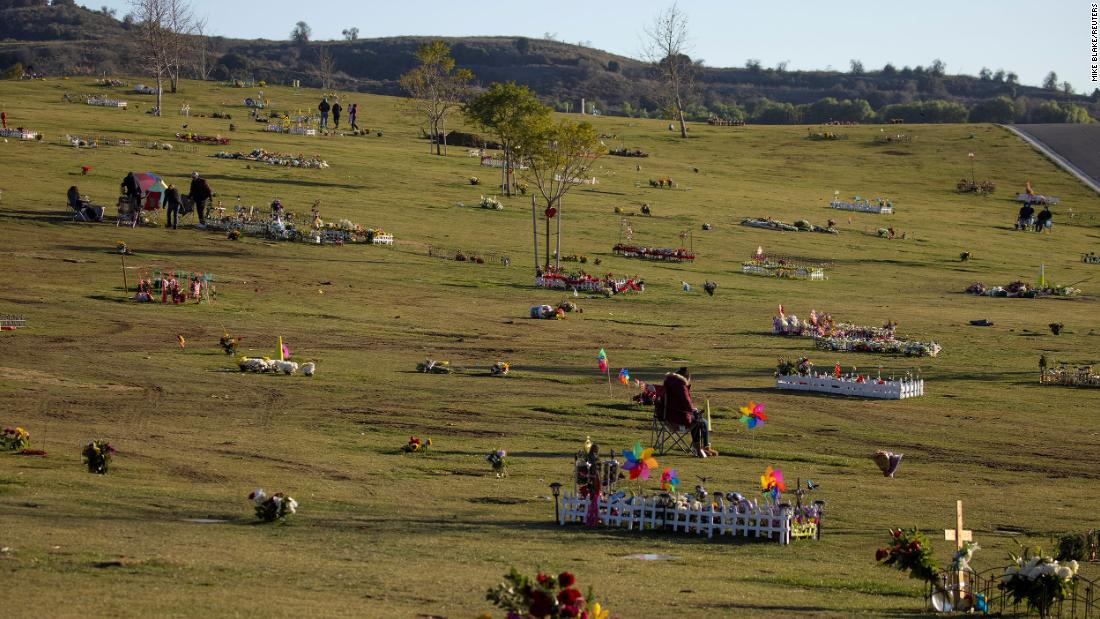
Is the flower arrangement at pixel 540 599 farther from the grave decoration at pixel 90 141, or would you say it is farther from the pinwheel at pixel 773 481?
the grave decoration at pixel 90 141

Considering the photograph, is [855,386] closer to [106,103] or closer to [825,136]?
[106,103]

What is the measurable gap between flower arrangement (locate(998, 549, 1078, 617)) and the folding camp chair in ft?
42.6

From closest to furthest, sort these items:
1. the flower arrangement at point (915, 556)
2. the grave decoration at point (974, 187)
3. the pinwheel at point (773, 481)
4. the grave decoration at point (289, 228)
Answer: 1. the flower arrangement at point (915, 556)
2. the pinwheel at point (773, 481)
3. the grave decoration at point (289, 228)
4. the grave decoration at point (974, 187)

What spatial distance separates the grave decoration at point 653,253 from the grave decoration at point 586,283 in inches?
366

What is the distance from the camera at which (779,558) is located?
22688mm

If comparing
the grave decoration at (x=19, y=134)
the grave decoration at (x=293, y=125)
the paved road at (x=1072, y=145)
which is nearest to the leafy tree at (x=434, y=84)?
the grave decoration at (x=293, y=125)

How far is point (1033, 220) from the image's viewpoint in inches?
3824

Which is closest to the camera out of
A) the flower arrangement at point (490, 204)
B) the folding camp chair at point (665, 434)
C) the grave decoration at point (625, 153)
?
the folding camp chair at point (665, 434)

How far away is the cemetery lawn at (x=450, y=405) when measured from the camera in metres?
19.8

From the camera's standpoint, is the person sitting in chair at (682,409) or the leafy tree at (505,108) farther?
the leafy tree at (505,108)

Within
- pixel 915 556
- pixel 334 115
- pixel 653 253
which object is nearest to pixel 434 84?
pixel 334 115

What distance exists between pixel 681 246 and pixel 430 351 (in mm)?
33736

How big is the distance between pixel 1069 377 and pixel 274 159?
5686 cm

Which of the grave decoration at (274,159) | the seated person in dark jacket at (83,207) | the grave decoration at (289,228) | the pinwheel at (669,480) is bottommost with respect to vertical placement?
the pinwheel at (669,480)
